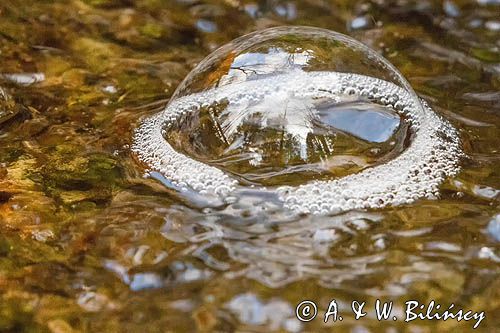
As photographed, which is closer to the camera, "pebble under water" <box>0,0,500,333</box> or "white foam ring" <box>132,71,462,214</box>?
"pebble under water" <box>0,0,500,333</box>

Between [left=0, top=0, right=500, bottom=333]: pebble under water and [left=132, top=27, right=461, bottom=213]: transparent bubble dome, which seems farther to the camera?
[left=132, top=27, right=461, bottom=213]: transparent bubble dome

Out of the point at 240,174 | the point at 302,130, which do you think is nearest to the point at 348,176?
the point at 302,130

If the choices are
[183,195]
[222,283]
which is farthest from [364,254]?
[183,195]

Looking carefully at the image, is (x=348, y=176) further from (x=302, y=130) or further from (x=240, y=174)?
(x=240, y=174)

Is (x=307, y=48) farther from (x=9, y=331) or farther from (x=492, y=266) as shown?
(x=9, y=331)

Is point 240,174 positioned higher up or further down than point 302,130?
further down
